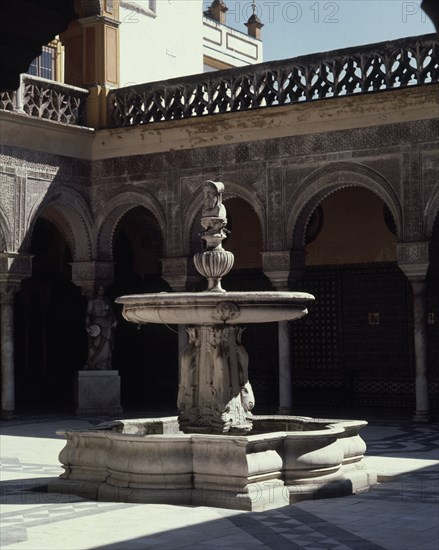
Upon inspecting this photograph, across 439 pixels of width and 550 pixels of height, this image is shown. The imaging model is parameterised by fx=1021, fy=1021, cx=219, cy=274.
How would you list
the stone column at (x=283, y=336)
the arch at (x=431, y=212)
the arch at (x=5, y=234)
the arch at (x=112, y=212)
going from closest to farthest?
the arch at (x=431, y=212)
the stone column at (x=283, y=336)
the arch at (x=5, y=234)
the arch at (x=112, y=212)

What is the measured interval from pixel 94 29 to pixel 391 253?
19.6 feet

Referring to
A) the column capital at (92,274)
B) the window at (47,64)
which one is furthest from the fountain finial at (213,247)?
the window at (47,64)

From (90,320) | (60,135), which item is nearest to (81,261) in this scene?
(90,320)

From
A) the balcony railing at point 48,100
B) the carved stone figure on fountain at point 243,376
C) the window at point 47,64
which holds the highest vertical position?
the window at point 47,64

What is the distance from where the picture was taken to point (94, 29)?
16469 millimetres

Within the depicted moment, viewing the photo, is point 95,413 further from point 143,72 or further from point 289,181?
point 143,72

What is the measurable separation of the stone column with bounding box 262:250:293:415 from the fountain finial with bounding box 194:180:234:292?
18.3 feet

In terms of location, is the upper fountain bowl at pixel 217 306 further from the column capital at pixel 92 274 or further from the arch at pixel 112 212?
the column capital at pixel 92 274

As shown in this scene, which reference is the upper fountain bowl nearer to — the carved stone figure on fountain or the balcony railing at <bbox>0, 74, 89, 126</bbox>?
the carved stone figure on fountain

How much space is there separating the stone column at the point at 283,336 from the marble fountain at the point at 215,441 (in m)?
5.16

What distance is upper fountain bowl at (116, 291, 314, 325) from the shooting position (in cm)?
802

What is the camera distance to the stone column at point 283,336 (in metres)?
14.4

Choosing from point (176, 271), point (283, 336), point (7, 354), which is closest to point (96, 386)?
point (7, 354)

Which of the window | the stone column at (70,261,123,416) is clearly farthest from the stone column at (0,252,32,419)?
the window
